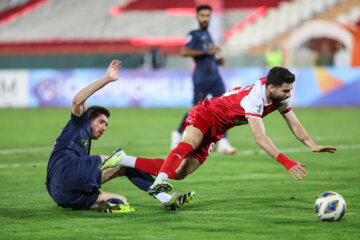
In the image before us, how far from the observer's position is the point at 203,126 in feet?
24.1

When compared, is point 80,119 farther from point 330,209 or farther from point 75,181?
point 330,209

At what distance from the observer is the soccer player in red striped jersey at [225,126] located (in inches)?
265

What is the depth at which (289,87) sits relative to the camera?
6.83 meters

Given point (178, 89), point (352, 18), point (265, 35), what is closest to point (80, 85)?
point (178, 89)

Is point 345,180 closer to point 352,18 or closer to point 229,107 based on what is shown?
point 229,107

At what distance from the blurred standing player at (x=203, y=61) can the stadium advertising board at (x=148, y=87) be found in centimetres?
1215

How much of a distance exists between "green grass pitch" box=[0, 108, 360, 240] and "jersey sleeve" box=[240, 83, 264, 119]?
3.11ft

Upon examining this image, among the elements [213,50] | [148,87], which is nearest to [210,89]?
[213,50]

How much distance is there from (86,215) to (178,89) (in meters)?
19.4

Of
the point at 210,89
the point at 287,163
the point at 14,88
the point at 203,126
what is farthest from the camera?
the point at 14,88

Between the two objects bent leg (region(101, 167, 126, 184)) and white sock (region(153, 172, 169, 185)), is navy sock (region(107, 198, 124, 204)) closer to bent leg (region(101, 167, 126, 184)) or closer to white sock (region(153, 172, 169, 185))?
bent leg (region(101, 167, 126, 184))

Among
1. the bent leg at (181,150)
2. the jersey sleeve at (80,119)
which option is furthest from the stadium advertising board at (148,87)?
the jersey sleeve at (80,119)

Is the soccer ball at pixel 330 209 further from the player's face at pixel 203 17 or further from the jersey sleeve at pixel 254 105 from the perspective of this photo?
the player's face at pixel 203 17

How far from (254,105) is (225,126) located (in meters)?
0.67
